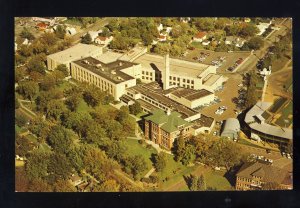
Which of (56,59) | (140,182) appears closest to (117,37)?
(56,59)

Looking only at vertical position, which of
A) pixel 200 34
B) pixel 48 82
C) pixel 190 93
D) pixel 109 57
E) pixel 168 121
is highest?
pixel 200 34

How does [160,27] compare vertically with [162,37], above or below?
above

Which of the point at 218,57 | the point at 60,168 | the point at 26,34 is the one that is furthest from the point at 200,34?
the point at 60,168

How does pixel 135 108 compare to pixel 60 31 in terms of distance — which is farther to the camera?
pixel 60 31

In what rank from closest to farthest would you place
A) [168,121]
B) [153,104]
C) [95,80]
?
[168,121] → [153,104] → [95,80]

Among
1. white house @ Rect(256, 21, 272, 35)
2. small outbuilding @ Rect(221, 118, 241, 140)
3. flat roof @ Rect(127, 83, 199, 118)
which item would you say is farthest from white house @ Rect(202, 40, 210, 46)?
small outbuilding @ Rect(221, 118, 241, 140)

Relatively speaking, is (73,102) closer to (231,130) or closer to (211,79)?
(211,79)

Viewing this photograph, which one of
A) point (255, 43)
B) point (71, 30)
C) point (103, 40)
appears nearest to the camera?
point (255, 43)
